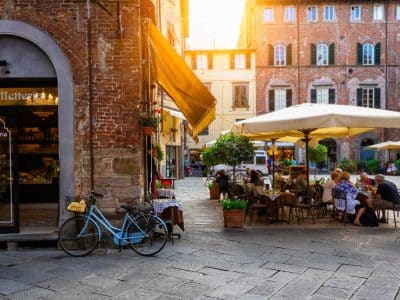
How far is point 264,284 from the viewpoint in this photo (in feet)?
17.2

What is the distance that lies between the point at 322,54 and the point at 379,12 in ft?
17.7

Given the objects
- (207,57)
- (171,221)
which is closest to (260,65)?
(207,57)

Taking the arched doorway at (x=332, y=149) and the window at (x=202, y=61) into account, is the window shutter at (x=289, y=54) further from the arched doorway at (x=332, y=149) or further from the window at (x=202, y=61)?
the arched doorway at (x=332, y=149)

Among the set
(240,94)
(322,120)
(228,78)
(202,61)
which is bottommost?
(322,120)

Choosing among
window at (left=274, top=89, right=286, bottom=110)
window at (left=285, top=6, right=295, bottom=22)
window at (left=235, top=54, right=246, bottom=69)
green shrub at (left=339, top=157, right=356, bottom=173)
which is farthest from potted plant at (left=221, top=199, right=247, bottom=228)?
window at (left=285, top=6, right=295, bottom=22)

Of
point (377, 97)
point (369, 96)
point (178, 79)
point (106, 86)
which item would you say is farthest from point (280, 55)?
point (106, 86)

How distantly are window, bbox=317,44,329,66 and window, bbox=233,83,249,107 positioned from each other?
19.3 ft

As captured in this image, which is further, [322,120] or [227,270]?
[322,120]

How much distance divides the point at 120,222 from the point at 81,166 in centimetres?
109

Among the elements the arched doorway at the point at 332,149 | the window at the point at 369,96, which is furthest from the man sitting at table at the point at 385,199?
the window at the point at 369,96

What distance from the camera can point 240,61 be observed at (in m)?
36.7

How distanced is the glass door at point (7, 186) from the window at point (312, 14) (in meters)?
31.8

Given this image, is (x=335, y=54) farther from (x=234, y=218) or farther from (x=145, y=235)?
(x=145, y=235)

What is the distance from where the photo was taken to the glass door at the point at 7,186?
7.53 meters
